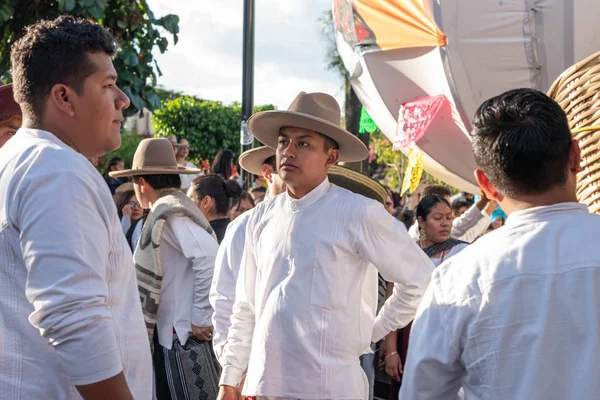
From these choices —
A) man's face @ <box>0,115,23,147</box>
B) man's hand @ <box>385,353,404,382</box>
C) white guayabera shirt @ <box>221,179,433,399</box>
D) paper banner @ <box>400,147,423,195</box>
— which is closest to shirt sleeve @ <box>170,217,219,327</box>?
white guayabera shirt @ <box>221,179,433,399</box>

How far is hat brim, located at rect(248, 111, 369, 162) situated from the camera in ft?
12.6

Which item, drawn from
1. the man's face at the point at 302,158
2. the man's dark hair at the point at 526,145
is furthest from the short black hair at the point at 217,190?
the man's dark hair at the point at 526,145

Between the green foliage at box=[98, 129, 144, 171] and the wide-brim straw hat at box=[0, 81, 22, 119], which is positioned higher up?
the wide-brim straw hat at box=[0, 81, 22, 119]

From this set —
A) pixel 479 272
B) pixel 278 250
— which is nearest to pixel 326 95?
pixel 278 250

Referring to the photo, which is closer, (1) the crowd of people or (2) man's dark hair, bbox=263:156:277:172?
(1) the crowd of people

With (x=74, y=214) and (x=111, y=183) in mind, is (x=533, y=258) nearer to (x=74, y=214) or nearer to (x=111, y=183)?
(x=74, y=214)

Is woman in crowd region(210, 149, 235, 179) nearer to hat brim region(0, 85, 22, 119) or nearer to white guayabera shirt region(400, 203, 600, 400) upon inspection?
hat brim region(0, 85, 22, 119)

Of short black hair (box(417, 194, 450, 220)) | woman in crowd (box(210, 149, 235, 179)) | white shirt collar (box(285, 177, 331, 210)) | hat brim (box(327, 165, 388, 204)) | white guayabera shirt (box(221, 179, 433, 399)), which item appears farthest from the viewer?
woman in crowd (box(210, 149, 235, 179))

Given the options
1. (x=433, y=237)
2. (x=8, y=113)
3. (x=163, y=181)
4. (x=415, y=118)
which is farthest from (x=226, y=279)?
(x=415, y=118)

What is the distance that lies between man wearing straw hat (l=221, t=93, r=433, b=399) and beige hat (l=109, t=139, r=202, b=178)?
146 cm

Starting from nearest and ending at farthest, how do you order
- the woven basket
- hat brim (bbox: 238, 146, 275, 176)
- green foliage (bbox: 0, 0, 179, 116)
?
the woven basket
hat brim (bbox: 238, 146, 275, 176)
green foliage (bbox: 0, 0, 179, 116)

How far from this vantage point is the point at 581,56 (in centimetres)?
585

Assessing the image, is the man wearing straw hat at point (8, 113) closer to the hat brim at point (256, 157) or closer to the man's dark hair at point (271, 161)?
the hat brim at point (256, 157)

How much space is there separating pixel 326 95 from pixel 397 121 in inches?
171
